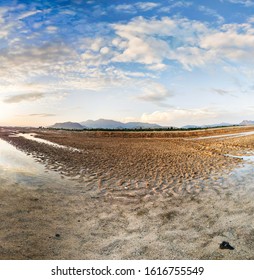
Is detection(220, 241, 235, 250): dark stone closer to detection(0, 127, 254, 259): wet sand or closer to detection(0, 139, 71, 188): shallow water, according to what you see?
detection(0, 127, 254, 259): wet sand

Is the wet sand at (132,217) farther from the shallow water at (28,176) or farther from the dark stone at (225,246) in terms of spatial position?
the shallow water at (28,176)

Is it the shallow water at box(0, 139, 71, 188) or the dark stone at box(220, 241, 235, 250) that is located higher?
the shallow water at box(0, 139, 71, 188)

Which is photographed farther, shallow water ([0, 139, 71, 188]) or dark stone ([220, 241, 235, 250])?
shallow water ([0, 139, 71, 188])

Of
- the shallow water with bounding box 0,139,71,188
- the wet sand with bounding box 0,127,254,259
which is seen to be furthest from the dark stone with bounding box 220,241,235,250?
the shallow water with bounding box 0,139,71,188

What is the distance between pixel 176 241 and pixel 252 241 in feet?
5.99

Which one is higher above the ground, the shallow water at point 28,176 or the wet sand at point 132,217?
the shallow water at point 28,176

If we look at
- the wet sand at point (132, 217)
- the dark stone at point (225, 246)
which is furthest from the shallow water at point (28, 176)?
the dark stone at point (225, 246)

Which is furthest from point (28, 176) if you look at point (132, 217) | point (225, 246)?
point (225, 246)

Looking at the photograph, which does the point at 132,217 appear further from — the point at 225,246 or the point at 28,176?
the point at 28,176

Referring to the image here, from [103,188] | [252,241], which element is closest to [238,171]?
[103,188]
